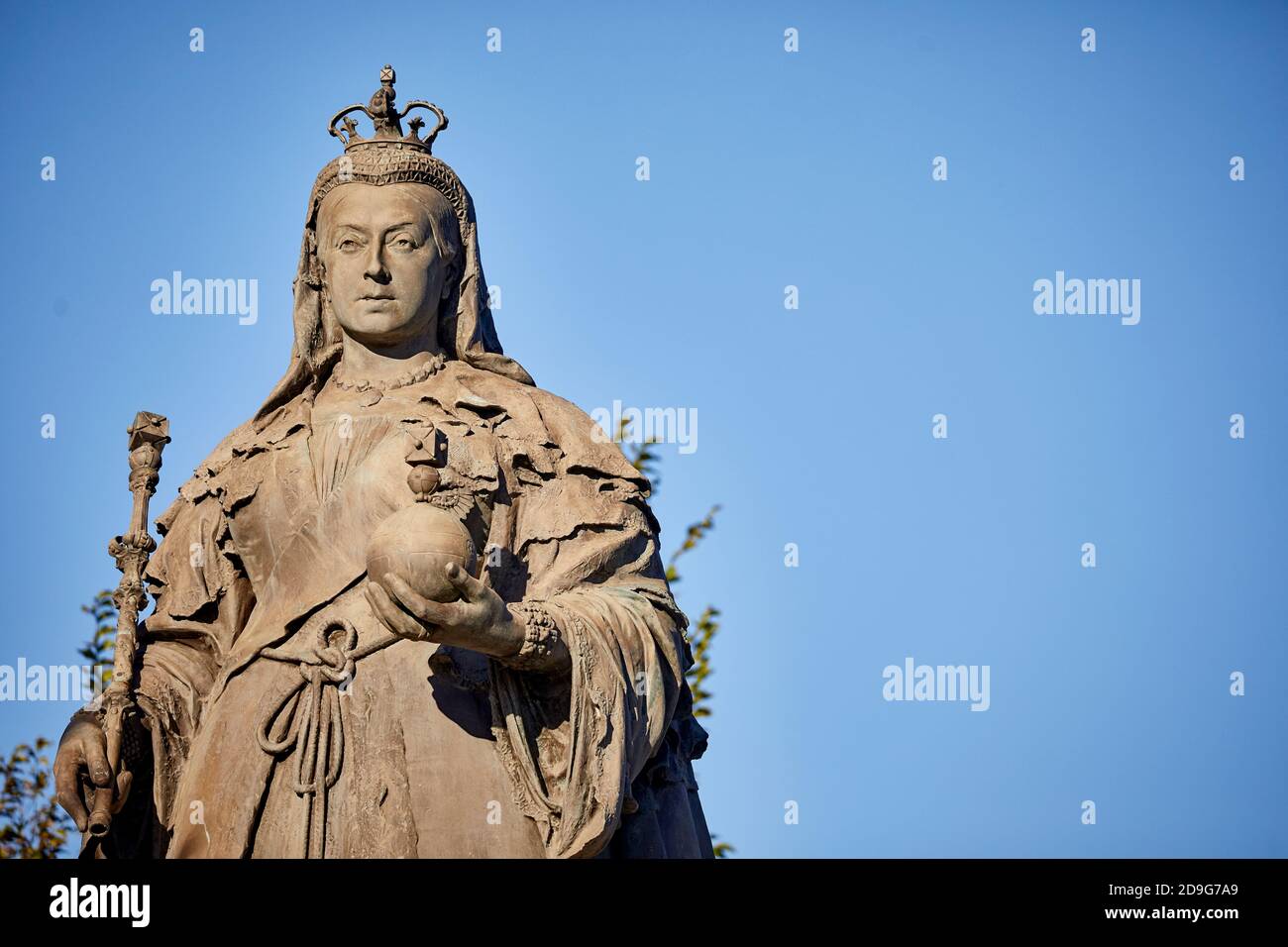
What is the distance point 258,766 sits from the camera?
539 inches

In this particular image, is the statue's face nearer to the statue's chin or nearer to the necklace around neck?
the statue's chin

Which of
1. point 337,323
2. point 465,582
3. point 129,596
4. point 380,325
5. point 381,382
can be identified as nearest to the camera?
point 465,582

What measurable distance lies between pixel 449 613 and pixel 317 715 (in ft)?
4.65

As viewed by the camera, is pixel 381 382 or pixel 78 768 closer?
pixel 78 768

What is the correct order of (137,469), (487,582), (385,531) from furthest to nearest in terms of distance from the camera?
(137,469)
(487,582)
(385,531)

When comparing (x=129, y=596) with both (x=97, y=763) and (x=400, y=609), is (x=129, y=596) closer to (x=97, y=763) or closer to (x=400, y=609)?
(x=97, y=763)

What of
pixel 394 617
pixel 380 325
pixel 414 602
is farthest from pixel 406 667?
pixel 380 325

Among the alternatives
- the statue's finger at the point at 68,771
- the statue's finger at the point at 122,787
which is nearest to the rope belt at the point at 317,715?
the statue's finger at the point at 122,787

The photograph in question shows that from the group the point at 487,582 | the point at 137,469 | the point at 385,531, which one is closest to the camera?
the point at 385,531

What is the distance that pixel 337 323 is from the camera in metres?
14.9
